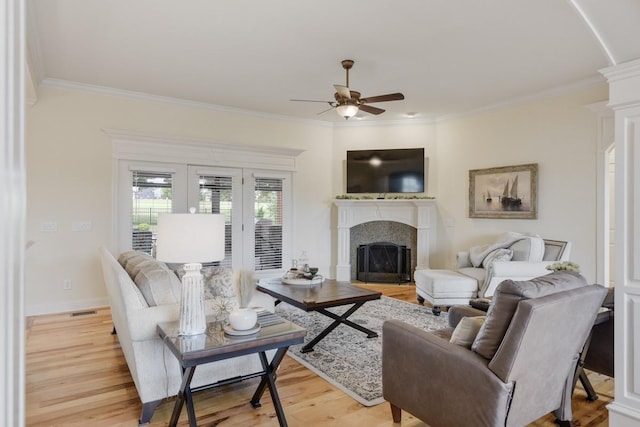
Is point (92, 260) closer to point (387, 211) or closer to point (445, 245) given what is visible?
point (387, 211)

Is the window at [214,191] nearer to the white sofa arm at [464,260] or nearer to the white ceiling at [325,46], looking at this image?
the white ceiling at [325,46]

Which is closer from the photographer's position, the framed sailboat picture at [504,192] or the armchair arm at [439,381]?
the armchair arm at [439,381]

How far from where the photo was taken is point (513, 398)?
185cm

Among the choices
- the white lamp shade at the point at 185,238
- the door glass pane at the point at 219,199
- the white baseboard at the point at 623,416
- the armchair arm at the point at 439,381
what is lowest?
the white baseboard at the point at 623,416

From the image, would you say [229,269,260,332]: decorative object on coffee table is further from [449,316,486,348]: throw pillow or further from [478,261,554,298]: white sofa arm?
[478,261,554,298]: white sofa arm

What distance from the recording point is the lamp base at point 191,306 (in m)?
2.18

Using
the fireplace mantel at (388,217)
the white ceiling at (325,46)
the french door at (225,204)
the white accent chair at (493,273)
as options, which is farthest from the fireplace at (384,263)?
the white ceiling at (325,46)

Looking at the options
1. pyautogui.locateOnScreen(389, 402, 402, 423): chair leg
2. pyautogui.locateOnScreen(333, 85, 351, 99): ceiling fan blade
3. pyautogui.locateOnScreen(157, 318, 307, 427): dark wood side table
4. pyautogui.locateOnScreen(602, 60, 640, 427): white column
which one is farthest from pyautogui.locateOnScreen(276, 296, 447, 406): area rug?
pyautogui.locateOnScreen(333, 85, 351, 99): ceiling fan blade

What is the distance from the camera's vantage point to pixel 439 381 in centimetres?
201

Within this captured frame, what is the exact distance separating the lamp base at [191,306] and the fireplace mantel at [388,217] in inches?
187

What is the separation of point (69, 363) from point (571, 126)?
589 centimetres

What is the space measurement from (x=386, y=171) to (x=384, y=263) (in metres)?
1.58

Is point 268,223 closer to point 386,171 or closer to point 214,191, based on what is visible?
point 214,191

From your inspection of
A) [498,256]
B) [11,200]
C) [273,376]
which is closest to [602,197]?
[498,256]
